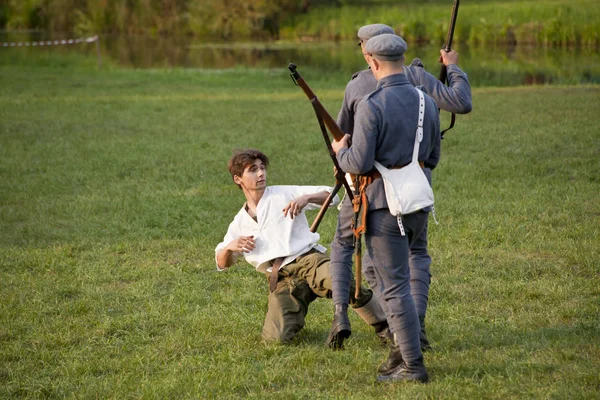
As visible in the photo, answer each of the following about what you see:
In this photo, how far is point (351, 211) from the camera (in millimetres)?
5227

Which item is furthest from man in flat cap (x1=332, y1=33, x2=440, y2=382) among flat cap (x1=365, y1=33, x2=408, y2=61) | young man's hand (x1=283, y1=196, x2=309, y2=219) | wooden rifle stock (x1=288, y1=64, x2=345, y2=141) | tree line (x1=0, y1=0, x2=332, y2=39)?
tree line (x1=0, y1=0, x2=332, y2=39)

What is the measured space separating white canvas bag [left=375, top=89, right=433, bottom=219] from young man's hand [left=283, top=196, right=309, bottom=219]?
3.09ft

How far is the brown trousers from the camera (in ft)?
18.0

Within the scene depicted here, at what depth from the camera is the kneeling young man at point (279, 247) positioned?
5.50 m

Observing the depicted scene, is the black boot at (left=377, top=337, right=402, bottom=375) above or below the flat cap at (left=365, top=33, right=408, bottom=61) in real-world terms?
below

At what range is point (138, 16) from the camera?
182 feet

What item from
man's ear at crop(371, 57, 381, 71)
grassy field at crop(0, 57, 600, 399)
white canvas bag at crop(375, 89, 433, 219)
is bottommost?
grassy field at crop(0, 57, 600, 399)

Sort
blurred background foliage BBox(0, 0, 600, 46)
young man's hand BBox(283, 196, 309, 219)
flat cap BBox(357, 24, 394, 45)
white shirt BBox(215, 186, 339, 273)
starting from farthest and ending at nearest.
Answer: blurred background foliage BBox(0, 0, 600, 46) < white shirt BBox(215, 186, 339, 273) < young man's hand BBox(283, 196, 309, 219) < flat cap BBox(357, 24, 394, 45)

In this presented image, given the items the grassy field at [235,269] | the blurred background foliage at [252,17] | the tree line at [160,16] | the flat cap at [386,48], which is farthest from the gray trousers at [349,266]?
the tree line at [160,16]

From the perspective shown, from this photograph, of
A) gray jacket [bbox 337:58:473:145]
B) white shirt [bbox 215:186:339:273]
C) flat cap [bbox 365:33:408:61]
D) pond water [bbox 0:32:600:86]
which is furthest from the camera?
pond water [bbox 0:32:600:86]

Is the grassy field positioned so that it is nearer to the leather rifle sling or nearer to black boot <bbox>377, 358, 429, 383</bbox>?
black boot <bbox>377, 358, 429, 383</bbox>

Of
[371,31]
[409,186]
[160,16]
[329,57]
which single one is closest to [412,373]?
[409,186]

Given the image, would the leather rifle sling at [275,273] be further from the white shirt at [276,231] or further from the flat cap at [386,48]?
the flat cap at [386,48]

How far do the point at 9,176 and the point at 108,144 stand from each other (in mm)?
2527
